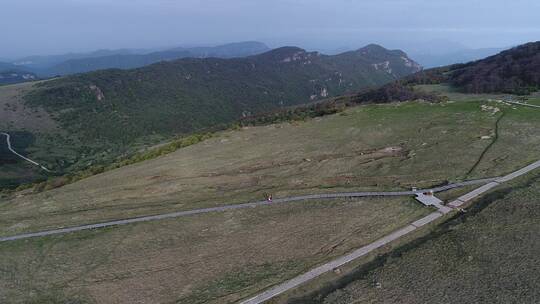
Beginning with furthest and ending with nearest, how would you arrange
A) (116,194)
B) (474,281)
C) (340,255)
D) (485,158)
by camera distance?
(116,194), (485,158), (340,255), (474,281)

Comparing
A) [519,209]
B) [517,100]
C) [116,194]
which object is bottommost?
[116,194]

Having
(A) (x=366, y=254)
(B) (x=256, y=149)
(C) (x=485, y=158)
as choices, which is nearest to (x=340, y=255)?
(A) (x=366, y=254)

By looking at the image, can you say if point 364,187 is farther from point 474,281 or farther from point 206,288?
point 206,288

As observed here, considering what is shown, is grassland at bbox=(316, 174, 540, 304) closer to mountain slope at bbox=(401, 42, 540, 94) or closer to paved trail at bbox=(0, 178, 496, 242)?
paved trail at bbox=(0, 178, 496, 242)

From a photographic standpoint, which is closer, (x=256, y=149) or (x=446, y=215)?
(x=446, y=215)

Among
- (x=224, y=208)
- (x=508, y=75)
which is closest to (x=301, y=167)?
(x=224, y=208)

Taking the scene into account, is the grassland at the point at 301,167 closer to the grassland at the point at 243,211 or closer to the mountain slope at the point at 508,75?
the grassland at the point at 243,211
